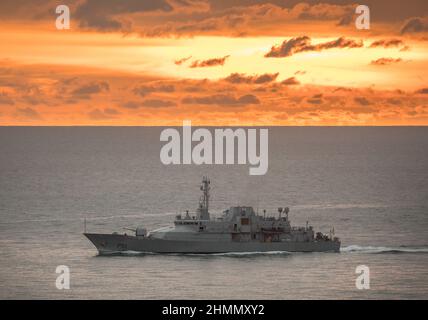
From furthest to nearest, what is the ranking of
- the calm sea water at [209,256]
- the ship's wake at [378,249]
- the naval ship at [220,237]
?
the ship's wake at [378,249], the naval ship at [220,237], the calm sea water at [209,256]

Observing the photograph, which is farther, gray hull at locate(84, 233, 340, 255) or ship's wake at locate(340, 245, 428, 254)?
ship's wake at locate(340, 245, 428, 254)

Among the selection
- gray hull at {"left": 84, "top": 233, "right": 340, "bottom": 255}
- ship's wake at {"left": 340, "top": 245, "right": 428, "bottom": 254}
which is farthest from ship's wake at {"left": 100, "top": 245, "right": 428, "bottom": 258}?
gray hull at {"left": 84, "top": 233, "right": 340, "bottom": 255}

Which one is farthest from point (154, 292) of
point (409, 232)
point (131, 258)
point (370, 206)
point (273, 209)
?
point (370, 206)

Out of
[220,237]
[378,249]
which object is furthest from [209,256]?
[378,249]

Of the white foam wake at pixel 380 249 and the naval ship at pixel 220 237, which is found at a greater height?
the naval ship at pixel 220 237

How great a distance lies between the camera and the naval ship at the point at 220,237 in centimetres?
10538

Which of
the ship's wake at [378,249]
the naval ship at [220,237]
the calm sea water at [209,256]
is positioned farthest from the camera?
the ship's wake at [378,249]

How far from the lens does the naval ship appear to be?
105 m

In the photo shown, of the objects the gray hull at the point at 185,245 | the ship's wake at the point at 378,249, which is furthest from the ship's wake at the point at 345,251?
the gray hull at the point at 185,245

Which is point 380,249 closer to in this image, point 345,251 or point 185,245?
point 345,251

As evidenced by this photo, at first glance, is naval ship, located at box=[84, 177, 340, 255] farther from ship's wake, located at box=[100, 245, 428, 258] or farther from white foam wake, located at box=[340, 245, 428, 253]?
white foam wake, located at box=[340, 245, 428, 253]

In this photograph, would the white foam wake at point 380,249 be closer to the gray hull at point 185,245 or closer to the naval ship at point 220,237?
the naval ship at point 220,237

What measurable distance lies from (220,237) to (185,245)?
3428 millimetres
